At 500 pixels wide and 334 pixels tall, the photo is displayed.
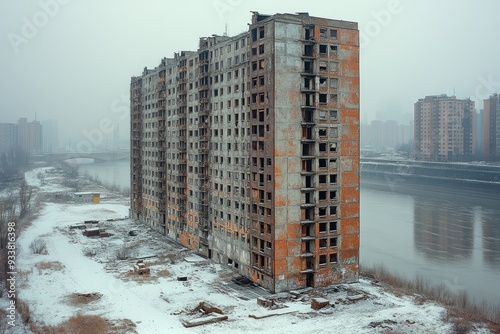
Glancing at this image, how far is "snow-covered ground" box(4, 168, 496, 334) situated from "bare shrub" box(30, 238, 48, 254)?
67 cm

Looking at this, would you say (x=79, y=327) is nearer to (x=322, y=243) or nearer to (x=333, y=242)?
(x=322, y=243)

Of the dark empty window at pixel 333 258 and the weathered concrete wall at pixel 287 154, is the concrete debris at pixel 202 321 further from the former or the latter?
the dark empty window at pixel 333 258

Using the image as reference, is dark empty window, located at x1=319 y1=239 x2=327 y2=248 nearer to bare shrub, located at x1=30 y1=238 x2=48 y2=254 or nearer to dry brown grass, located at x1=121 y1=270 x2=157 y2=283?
dry brown grass, located at x1=121 y1=270 x2=157 y2=283

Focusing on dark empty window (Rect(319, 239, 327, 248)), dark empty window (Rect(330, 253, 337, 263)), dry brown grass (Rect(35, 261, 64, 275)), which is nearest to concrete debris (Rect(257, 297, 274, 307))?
dark empty window (Rect(319, 239, 327, 248))

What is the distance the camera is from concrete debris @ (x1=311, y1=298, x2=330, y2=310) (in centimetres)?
3338

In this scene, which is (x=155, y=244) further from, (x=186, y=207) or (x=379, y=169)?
(x=379, y=169)

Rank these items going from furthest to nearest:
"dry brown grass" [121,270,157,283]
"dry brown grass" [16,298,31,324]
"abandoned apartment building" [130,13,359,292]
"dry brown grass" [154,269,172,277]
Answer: "dry brown grass" [154,269,172,277] → "dry brown grass" [121,270,157,283] → "abandoned apartment building" [130,13,359,292] → "dry brown grass" [16,298,31,324]

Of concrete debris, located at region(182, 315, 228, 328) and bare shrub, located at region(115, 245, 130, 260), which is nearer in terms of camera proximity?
concrete debris, located at region(182, 315, 228, 328)

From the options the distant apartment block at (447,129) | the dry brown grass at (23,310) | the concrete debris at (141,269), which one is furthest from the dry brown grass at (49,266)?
the distant apartment block at (447,129)

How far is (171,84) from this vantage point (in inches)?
2400

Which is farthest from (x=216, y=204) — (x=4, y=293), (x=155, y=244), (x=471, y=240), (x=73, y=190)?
(x=73, y=190)

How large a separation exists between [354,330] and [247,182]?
53.6 feet

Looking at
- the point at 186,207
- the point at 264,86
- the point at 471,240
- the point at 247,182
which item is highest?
the point at 264,86

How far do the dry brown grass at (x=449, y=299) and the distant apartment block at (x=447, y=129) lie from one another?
125 meters
